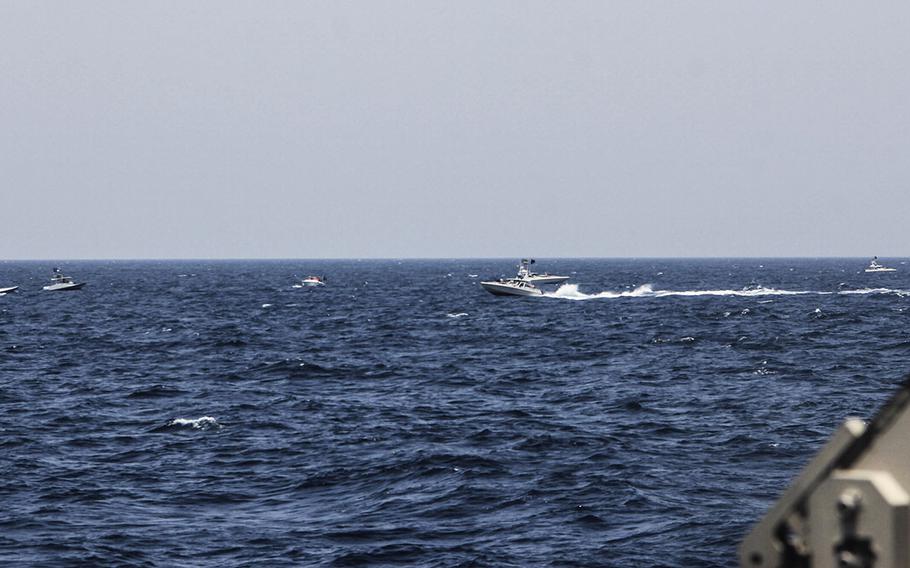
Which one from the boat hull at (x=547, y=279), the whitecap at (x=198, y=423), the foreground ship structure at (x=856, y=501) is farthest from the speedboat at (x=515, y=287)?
the foreground ship structure at (x=856, y=501)

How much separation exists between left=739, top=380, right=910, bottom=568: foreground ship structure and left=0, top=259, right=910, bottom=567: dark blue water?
17.5 m

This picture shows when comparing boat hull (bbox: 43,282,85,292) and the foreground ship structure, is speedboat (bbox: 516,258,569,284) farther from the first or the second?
the foreground ship structure

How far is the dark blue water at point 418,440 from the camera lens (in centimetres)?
2145

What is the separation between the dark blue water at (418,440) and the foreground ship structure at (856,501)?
57.5 ft

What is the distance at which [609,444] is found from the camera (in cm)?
3156

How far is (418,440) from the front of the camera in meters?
32.7

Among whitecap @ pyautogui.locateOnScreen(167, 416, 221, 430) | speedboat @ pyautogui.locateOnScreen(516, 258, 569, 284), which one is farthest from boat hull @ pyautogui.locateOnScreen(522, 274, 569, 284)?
whitecap @ pyautogui.locateOnScreen(167, 416, 221, 430)

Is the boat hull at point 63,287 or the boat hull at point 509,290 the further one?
the boat hull at point 63,287

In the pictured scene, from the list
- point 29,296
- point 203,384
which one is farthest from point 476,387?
point 29,296

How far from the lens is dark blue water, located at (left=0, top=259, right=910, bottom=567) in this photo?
21453 millimetres

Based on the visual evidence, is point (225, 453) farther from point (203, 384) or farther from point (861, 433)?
point (861, 433)

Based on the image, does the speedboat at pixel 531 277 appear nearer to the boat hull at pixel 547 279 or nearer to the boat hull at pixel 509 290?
the boat hull at pixel 547 279

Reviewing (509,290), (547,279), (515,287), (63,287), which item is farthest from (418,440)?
(63,287)

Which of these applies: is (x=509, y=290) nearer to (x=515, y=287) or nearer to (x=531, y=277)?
(x=515, y=287)
